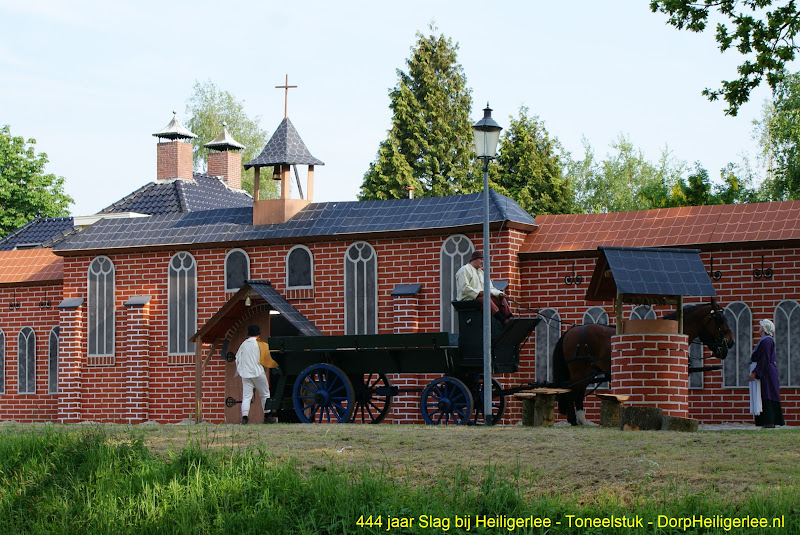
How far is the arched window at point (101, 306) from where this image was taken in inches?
960

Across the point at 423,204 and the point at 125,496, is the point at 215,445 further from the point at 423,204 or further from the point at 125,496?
the point at 423,204

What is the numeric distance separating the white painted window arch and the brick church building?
0.10ft

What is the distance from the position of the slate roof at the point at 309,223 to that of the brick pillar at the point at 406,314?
4.19 feet

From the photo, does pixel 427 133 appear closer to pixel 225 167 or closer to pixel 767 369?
pixel 225 167

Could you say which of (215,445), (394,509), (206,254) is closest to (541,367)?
(206,254)

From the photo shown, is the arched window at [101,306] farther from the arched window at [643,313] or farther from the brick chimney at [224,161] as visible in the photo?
the brick chimney at [224,161]

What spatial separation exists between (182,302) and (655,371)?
11.7 metres

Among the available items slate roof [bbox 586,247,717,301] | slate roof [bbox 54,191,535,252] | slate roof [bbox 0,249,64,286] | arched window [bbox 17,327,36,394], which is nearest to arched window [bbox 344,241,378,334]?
slate roof [bbox 54,191,535,252]

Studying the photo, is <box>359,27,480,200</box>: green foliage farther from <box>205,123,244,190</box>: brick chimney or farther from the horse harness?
the horse harness

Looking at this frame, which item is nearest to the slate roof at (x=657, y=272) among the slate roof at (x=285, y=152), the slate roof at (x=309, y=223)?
the slate roof at (x=309, y=223)

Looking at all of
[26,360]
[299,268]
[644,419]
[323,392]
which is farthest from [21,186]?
[644,419]

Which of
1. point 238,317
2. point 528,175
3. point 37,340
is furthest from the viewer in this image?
point 528,175

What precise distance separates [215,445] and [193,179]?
22.0 m

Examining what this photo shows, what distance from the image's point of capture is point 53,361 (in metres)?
25.6
